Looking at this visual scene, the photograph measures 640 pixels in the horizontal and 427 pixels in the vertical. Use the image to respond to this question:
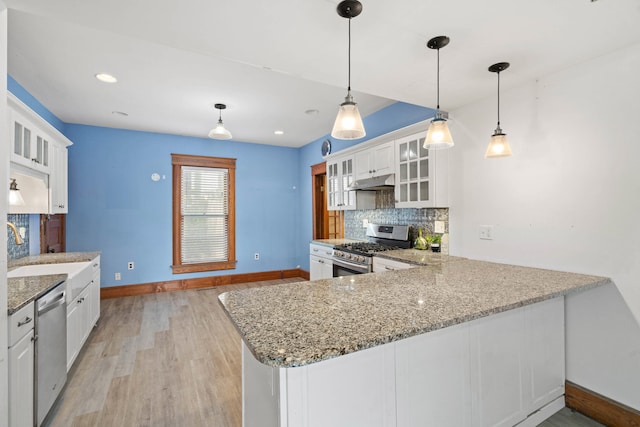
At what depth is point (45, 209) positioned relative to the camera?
319 centimetres

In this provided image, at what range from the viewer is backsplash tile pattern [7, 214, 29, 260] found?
2.96 m

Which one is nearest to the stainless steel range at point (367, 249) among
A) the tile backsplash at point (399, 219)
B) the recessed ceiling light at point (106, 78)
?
the tile backsplash at point (399, 219)

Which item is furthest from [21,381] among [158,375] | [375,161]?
[375,161]

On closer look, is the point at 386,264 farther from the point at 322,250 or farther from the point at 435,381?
the point at 435,381

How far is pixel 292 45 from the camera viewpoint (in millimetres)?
1768

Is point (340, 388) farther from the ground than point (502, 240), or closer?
closer

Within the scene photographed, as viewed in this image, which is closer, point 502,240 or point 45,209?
point 502,240

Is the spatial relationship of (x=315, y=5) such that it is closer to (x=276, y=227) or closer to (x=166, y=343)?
(x=166, y=343)

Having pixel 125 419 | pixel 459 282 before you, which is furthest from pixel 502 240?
pixel 125 419

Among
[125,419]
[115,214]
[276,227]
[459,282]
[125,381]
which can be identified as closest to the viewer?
[459,282]

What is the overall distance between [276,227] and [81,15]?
454 centimetres

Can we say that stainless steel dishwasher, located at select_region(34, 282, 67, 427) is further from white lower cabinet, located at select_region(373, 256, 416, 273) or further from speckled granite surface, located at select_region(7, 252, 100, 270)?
white lower cabinet, located at select_region(373, 256, 416, 273)

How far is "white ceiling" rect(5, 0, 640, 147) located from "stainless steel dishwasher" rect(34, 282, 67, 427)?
166cm

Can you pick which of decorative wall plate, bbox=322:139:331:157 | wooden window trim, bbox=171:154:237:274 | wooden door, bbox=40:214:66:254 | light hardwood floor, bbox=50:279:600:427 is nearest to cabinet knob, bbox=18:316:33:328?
light hardwood floor, bbox=50:279:600:427
